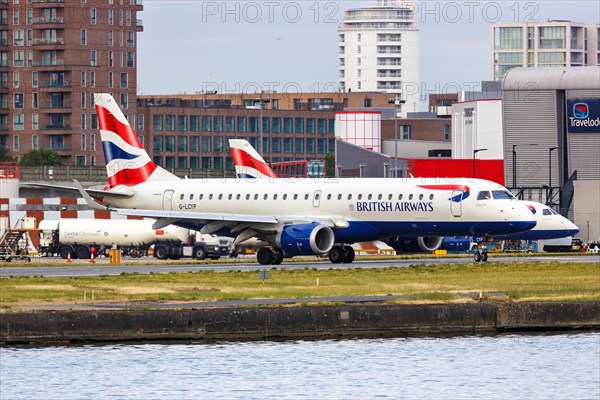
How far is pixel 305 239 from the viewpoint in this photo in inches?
2739

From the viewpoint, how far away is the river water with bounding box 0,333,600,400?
32.2 meters

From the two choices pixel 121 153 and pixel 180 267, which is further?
pixel 121 153

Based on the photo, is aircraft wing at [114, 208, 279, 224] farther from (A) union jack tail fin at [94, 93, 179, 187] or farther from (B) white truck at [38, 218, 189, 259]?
(B) white truck at [38, 218, 189, 259]

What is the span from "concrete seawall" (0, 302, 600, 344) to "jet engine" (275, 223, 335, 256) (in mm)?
27780

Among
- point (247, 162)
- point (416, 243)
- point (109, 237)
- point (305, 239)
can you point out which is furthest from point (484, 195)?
point (109, 237)

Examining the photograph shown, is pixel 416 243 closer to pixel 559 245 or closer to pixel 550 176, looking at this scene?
pixel 559 245

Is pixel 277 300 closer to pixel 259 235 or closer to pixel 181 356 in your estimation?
pixel 181 356

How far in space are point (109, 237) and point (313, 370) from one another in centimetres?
6928

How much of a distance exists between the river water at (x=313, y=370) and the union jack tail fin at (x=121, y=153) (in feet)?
136

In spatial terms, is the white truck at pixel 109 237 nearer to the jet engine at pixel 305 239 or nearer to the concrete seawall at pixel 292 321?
the jet engine at pixel 305 239

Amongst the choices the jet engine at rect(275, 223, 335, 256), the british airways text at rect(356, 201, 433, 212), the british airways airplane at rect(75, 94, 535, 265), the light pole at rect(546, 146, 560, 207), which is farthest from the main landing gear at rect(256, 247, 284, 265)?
the light pole at rect(546, 146, 560, 207)

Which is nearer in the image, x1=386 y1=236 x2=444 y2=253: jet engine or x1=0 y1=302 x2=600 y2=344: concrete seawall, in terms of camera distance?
x1=0 y1=302 x2=600 y2=344: concrete seawall

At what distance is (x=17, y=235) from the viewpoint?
326ft

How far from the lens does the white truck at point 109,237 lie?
9969 centimetres
